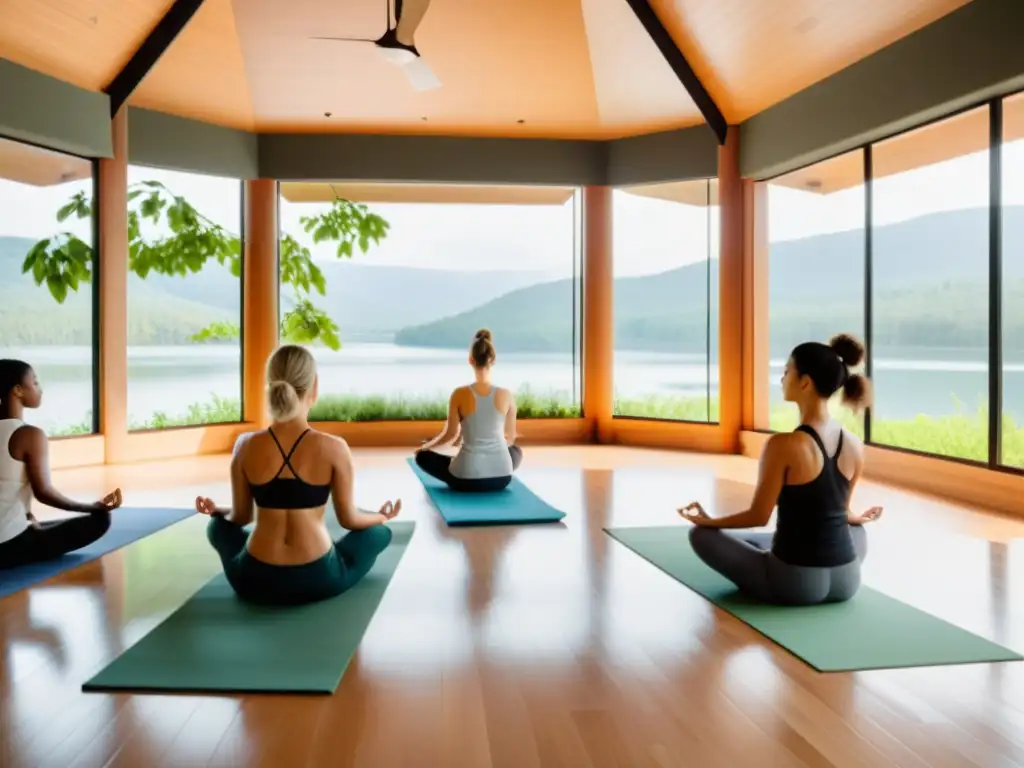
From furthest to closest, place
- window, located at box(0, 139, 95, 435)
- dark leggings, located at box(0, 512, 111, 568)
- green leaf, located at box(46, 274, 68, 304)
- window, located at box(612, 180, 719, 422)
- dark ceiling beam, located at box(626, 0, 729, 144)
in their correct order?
window, located at box(612, 180, 719, 422)
dark ceiling beam, located at box(626, 0, 729, 144)
green leaf, located at box(46, 274, 68, 304)
window, located at box(0, 139, 95, 435)
dark leggings, located at box(0, 512, 111, 568)

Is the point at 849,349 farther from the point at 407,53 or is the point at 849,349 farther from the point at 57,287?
the point at 57,287

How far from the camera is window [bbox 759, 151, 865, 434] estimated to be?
21.9 feet

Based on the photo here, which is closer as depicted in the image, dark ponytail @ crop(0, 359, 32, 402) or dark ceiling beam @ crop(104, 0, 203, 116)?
dark ponytail @ crop(0, 359, 32, 402)

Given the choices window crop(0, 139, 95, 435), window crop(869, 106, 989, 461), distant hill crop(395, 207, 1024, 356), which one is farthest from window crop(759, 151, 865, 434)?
window crop(0, 139, 95, 435)

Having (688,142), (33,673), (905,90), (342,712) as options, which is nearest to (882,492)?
(905,90)

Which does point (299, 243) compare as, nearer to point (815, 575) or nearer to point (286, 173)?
point (286, 173)

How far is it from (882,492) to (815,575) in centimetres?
296

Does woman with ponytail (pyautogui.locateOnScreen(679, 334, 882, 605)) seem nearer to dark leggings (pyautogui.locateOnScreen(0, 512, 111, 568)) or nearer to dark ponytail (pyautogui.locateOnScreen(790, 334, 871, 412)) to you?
dark ponytail (pyautogui.locateOnScreen(790, 334, 871, 412))

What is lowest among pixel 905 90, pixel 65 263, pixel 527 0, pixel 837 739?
pixel 837 739

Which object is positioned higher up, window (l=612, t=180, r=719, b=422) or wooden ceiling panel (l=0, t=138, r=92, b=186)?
wooden ceiling panel (l=0, t=138, r=92, b=186)

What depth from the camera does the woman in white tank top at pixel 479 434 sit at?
5.00m

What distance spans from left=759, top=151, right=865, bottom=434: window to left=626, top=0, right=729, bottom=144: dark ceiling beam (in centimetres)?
73

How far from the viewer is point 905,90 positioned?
5395mm

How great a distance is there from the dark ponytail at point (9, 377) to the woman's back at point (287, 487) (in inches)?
47.0
